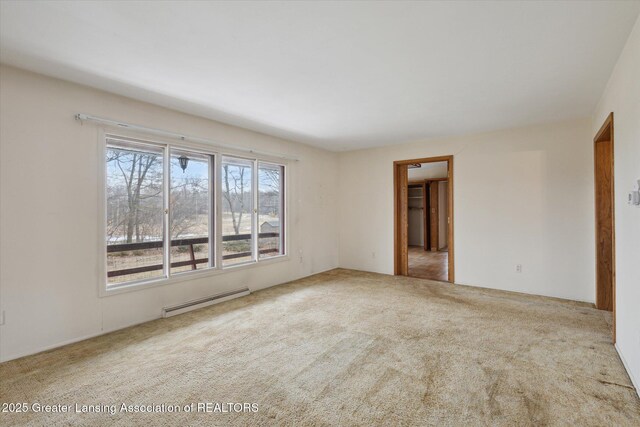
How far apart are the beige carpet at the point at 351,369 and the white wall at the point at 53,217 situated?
233 millimetres

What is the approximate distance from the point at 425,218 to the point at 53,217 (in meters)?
8.60

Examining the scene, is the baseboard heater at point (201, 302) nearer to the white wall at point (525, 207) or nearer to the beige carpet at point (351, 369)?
the beige carpet at point (351, 369)

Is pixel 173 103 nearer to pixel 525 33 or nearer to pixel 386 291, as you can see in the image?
pixel 525 33

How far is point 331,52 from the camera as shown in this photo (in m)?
2.29

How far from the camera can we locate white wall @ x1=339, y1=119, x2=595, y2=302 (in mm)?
3953

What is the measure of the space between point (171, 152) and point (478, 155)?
445 cm

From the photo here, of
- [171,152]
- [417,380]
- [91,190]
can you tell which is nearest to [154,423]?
[417,380]

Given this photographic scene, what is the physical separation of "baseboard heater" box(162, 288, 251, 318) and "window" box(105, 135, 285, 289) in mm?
372

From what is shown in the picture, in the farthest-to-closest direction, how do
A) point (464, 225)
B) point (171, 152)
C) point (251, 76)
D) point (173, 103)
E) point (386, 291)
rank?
1. point (464, 225)
2. point (386, 291)
3. point (171, 152)
4. point (173, 103)
5. point (251, 76)

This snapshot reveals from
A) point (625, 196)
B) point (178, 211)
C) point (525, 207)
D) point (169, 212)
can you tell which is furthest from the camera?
point (525, 207)

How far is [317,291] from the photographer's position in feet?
14.8

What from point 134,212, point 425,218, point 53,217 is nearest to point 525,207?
point 425,218

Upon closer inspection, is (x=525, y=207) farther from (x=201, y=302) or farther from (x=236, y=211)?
(x=201, y=302)

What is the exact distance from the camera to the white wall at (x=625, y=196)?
6.51 ft
